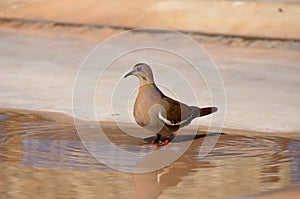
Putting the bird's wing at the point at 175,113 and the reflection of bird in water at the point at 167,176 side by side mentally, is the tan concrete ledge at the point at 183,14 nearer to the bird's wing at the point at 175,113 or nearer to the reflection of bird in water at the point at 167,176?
the bird's wing at the point at 175,113

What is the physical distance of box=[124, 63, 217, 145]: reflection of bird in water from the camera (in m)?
6.56

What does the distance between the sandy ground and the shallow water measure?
2.27 feet

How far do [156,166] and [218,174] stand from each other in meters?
0.48

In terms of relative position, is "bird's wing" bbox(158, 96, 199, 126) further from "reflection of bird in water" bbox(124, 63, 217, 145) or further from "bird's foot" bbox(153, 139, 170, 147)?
"bird's foot" bbox(153, 139, 170, 147)

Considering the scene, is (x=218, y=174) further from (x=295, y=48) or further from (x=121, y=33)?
(x=121, y=33)

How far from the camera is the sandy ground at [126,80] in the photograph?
8156 mm

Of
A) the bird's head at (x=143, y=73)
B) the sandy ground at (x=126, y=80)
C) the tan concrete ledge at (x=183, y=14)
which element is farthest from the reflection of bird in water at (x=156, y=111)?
the tan concrete ledge at (x=183, y=14)

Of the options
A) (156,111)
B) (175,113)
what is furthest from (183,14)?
(156,111)

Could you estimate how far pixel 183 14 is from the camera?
39.1 ft

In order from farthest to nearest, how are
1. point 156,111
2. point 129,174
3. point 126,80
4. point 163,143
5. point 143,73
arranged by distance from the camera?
1. point 126,80
2. point 163,143
3. point 143,73
4. point 156,111
5. point 129,174

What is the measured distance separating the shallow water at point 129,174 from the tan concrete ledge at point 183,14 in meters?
4.43

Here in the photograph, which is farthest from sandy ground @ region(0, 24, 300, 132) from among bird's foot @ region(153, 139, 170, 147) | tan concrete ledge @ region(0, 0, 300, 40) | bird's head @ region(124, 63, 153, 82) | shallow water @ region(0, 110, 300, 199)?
bird's head @ region(124, 63, 153, 82)

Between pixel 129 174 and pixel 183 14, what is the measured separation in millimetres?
6007

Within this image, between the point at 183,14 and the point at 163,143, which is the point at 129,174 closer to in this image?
the point at 163,143
